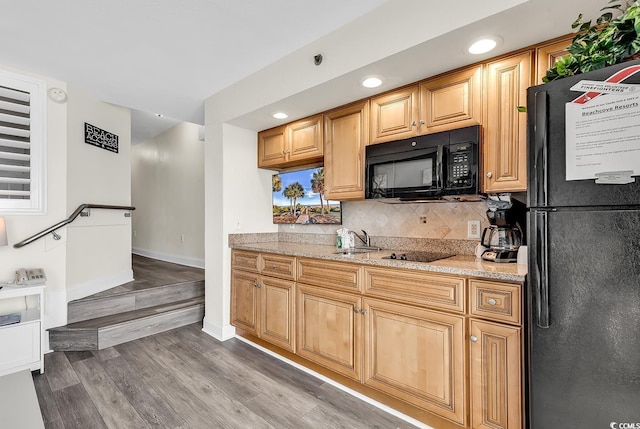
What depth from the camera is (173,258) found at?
5559 millimetres

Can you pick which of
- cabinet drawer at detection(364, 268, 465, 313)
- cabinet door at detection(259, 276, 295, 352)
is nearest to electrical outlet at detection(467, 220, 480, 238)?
cabinet drawer at detection(364, 268, 465, 313)

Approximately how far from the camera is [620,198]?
115cm

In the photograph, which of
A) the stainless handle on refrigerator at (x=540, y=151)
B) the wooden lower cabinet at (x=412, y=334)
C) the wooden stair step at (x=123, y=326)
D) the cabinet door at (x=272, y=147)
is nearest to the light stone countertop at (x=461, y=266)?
the wooden lower cabinet at (x=412, y=334)

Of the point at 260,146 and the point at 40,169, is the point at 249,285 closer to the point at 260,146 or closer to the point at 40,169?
the point at 260,146

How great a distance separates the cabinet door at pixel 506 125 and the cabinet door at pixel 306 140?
4.50ft

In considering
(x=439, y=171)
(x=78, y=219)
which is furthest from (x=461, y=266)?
(x=78, y=219)

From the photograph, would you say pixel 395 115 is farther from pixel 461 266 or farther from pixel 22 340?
pixel 22 340

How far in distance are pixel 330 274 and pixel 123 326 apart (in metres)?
2.27

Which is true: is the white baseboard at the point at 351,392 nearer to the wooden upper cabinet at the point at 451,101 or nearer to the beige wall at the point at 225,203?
the beige wall at the point at 225,203

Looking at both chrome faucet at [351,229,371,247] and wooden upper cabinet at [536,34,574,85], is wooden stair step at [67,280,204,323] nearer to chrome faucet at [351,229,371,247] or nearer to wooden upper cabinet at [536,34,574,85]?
chrome faucet at [351,229,371,247]

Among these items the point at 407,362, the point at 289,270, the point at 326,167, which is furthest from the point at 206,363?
the point at 326,167

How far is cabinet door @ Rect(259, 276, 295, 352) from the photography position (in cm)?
262

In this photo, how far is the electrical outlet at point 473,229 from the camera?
225cm

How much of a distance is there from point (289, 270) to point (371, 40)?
1791 millimetres
